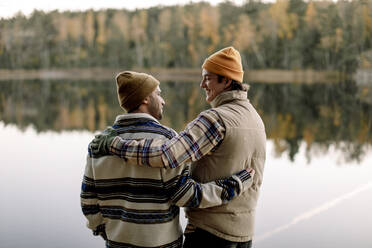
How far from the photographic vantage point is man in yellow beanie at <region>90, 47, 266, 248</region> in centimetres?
170

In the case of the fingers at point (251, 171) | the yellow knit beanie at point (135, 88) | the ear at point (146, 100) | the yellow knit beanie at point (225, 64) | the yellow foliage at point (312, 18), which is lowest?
the fingers at point (251, 171)

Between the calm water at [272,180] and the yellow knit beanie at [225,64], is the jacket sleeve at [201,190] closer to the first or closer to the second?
the yellow knit beanie at [225,64]

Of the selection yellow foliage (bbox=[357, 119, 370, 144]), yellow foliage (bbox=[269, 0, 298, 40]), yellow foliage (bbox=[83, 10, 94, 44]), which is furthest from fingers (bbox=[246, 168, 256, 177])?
yellow foliage (bbox=[83, 10, 94, 44])

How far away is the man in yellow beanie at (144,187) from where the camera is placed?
175 centimetres

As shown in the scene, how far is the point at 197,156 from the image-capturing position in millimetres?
1729

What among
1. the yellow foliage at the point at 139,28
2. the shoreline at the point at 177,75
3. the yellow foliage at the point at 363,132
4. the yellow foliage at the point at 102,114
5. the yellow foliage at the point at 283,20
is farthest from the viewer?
the yellow foliage at the point at 139,28

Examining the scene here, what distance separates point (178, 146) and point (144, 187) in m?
0.21

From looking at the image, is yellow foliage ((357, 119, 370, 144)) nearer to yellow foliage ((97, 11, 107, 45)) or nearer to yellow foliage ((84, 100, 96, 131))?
yellow foliage ((84, 100, 96, 131))

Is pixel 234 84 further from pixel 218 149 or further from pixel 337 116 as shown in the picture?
pixel 337 116

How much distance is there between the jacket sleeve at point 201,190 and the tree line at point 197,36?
3940 cm

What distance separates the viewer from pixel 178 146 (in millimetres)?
1690

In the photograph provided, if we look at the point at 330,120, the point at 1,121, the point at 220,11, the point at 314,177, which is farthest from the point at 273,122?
the point at 220,11

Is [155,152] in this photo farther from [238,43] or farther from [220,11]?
[220,11]

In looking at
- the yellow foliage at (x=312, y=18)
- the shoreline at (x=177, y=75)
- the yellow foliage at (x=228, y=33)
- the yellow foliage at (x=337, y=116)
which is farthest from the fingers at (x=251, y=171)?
the yellow foliage at (x=228, y=33)
